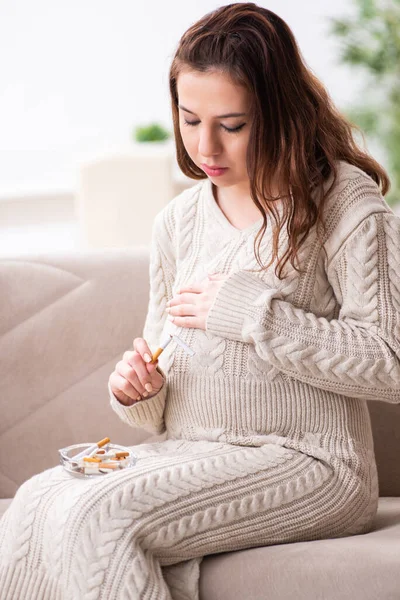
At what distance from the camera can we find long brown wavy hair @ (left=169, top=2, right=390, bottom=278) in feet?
5.27

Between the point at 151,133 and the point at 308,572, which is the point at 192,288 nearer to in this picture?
the point at 308,572

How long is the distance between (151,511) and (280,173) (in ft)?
2.10

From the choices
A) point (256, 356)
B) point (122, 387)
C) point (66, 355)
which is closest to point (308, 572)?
point (256, 356)

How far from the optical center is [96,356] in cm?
214

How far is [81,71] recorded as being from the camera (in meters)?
5.83

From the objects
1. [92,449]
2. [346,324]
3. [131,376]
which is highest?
[346,324]

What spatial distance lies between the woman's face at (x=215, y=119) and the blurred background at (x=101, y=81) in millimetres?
3926

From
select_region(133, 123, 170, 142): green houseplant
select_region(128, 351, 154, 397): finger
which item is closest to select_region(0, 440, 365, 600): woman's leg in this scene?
select_region(128, 351, 154, 397): finger

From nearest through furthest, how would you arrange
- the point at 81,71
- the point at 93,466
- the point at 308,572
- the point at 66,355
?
1. the point at 308,572
2. the point at 93,466
3. the point at 66,355
4. the point at 81,71

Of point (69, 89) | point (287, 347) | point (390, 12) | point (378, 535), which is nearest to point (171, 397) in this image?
point (287, 347)

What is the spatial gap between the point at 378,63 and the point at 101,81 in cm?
180

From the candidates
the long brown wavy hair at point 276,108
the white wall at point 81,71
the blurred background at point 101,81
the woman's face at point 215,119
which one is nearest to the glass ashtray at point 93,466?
the long brown wavy hair at point 276,108

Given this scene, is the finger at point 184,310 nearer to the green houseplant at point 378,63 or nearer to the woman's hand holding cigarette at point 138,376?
the woman's hand holding cigarette at point 138,376

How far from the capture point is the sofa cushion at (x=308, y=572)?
4.64 feet
